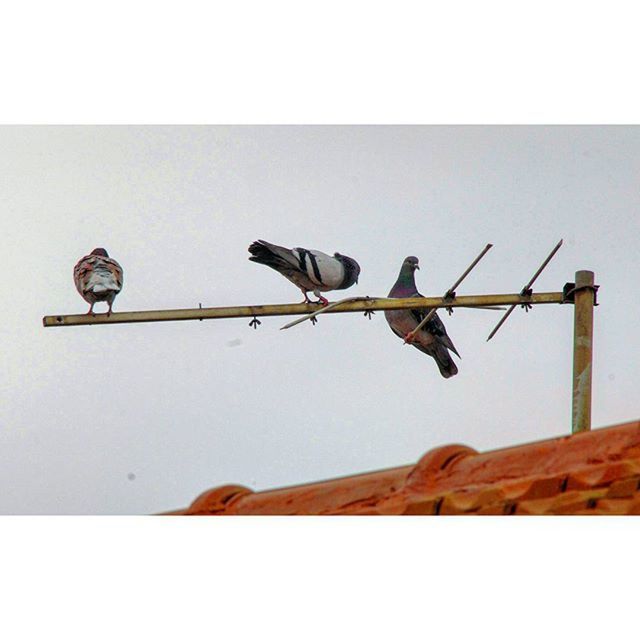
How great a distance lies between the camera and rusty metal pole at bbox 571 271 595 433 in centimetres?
1042

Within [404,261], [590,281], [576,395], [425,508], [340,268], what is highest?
[404,261]

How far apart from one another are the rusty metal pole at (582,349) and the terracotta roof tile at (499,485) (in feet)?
3.96

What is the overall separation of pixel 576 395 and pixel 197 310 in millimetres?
2412

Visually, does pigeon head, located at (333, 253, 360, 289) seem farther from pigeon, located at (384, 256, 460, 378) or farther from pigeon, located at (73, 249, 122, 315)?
pigeon, located at (73, 249, 122, 315)

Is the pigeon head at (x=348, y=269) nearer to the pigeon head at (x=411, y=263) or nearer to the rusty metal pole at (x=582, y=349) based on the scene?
the pigeon head at (x=411, y=263)

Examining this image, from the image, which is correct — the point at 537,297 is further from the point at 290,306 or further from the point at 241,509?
the point at 241,509

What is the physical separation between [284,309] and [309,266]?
8.22 ft

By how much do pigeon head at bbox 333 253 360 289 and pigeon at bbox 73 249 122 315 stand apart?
188cm

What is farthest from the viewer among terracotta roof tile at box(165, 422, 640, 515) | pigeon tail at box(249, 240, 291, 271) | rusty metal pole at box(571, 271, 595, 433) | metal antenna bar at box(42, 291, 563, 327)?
pigeon tail at box(249, 240, 291, 271)

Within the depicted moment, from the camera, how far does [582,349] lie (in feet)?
34.7

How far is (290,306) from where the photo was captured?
11.3m

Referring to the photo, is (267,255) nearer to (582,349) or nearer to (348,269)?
(348,269)

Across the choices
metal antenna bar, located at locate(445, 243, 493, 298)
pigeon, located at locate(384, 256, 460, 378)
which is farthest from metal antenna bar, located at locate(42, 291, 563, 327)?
pigeon, located at locate(384, 256, 460, 378)

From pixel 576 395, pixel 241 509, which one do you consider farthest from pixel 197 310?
pixel 576 395
